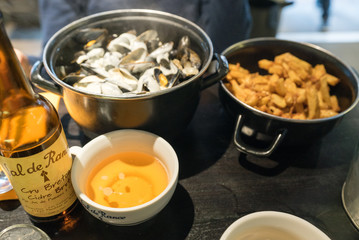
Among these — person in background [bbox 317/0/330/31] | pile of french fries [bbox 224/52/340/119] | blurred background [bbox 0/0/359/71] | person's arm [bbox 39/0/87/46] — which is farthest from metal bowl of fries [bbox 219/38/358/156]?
person in background [bbox 317/0/330/31]

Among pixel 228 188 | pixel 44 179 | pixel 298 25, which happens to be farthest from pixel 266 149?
pixel 298 25

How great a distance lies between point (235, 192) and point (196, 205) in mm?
97

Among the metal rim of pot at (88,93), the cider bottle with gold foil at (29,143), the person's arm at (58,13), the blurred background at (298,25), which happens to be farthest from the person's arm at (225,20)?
the cider bottle with gold foil at (29,143)

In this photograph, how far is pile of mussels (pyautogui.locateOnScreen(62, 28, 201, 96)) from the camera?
67 cm

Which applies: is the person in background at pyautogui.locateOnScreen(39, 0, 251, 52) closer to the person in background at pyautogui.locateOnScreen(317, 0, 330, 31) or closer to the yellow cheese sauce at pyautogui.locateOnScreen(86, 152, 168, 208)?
the yellow cheese sauce at pyautogui.locateOnScreen(86, 152, 168, 208)

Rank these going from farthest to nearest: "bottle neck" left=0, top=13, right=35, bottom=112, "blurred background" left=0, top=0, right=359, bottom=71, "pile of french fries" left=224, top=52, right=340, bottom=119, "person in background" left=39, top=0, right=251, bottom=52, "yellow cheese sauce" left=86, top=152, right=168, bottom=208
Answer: "blurred background" left=0, top=0, right=359, bottom=71
"person in background" left=39, top=0, right=251, bottom=52
"pile of french fries" left=224, top=52, right=340, bottom=119
"yellow cheese sauce" left=86, top=152, right=168, bottom=208
"bottle neck" left=0, top=13, right=35, bottom=112

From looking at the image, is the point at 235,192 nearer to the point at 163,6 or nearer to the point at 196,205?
the point at 196,205

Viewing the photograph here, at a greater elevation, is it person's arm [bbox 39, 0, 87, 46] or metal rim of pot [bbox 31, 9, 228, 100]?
metal rim of pot [bbox 31, 9, 228, 100]

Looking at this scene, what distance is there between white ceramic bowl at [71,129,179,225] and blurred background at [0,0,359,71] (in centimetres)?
159

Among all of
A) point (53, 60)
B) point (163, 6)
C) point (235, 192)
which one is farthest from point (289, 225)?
point (163, 6)

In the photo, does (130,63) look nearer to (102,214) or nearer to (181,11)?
(102,214)

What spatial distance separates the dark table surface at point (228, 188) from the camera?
607mm

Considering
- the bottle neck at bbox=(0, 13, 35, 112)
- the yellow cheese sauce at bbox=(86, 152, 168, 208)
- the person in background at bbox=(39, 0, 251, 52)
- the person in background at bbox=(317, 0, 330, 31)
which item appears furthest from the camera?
the person in background at bbox=(317, 0, 330, 31)

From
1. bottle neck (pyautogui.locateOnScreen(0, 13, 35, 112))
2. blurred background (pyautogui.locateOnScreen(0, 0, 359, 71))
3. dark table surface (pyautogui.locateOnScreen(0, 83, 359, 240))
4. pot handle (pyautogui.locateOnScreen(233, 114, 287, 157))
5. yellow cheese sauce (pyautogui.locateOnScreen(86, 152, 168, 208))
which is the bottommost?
blurred background (pyautogui.locateOnScreen(0, 0, 359, 71))
